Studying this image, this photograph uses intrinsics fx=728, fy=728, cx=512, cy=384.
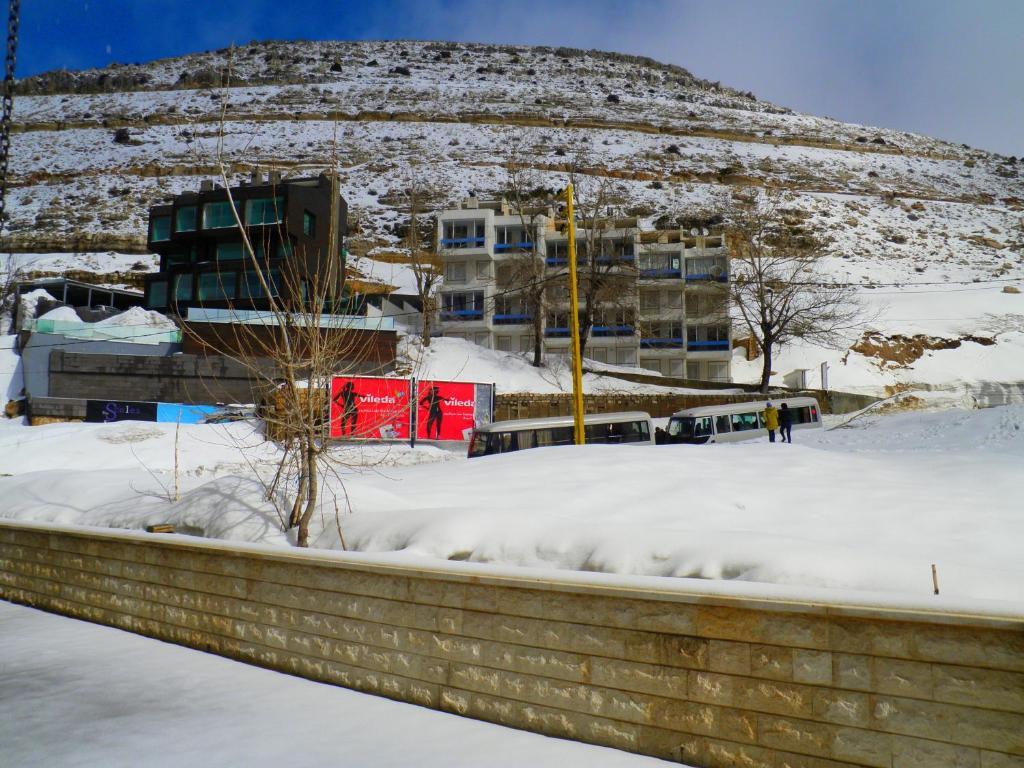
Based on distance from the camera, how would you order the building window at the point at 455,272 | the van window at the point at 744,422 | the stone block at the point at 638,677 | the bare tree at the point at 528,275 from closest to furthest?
1. the stone block at the point at 638,677
2. the van window at the point at 744,422
3. the bare tree at the point at 528,275
4. the building window at the point at 455,272

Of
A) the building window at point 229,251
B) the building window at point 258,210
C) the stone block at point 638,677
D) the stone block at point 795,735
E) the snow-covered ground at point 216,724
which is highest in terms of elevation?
the building window at point 258,210

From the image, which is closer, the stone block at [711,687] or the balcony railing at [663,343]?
the stone block at [711,687]

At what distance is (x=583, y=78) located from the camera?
148 m

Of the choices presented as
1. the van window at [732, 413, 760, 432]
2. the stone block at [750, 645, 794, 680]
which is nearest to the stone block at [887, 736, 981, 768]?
Result: the stone block at [750, 645, 794, 680]

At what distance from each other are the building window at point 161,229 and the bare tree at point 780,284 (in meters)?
36.9

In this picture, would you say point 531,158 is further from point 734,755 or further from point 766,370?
point 734,755

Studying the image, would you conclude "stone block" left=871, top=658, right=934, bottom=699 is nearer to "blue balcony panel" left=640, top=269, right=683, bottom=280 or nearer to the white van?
the white van

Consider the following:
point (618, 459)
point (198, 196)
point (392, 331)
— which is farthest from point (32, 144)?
point (618, 459)

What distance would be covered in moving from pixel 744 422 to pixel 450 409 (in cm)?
1231

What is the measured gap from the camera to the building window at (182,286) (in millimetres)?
44438

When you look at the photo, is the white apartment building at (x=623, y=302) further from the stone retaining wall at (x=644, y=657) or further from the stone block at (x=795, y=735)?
the stone block at (x=795, y=735)

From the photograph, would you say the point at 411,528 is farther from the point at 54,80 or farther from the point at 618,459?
the point at 54,80

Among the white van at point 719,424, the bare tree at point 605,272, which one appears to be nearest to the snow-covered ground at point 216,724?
the white van at point 719,424

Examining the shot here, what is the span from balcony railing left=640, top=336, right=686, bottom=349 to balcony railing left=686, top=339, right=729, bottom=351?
698mm
